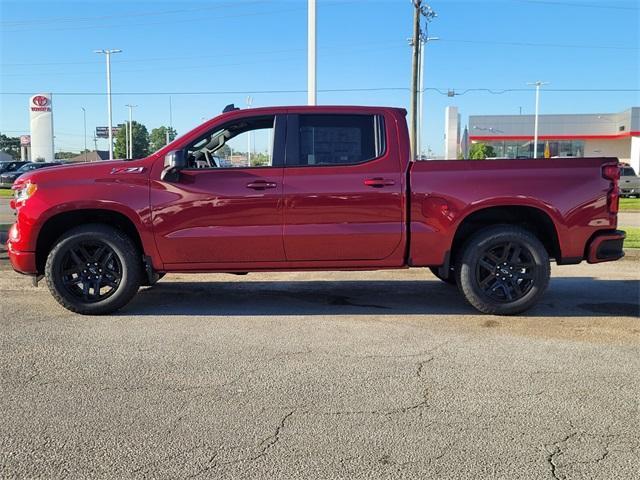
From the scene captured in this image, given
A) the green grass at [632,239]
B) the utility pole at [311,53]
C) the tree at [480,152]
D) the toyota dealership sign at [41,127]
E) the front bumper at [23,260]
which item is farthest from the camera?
the toyota dealership sign at [41,127]

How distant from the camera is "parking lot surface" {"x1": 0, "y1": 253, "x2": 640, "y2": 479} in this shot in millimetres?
3145

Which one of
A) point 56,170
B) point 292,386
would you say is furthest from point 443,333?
point 56,170

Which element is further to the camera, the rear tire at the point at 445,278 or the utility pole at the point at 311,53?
the utility pole at the point at 311,53

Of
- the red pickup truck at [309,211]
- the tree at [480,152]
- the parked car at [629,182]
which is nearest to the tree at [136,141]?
the tree at [480,152]

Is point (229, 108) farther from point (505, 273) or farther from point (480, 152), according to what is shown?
point (480, 152)

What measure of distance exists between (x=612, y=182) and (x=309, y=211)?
9.98ft

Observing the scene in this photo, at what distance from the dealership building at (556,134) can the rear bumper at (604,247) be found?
5658 centimetres

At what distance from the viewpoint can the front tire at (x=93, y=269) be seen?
5.89 m

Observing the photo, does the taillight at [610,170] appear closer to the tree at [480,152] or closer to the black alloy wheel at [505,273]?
the black alloy wheel at [505,273]

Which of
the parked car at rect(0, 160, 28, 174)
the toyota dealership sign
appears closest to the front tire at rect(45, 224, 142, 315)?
the parked car at rect(0, 160, 28, 174)

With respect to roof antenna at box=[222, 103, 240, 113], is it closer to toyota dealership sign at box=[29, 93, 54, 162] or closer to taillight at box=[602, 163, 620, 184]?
taillight at box=[602, 163, 620, 184]

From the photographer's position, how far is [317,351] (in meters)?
4.94

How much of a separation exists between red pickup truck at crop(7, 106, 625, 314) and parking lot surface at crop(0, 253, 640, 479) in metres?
0.54

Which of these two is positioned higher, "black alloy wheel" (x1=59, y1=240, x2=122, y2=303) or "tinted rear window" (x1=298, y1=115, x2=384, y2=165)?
"tinted rear window" (x1=298, y1=115, x2=384, y2=165)
